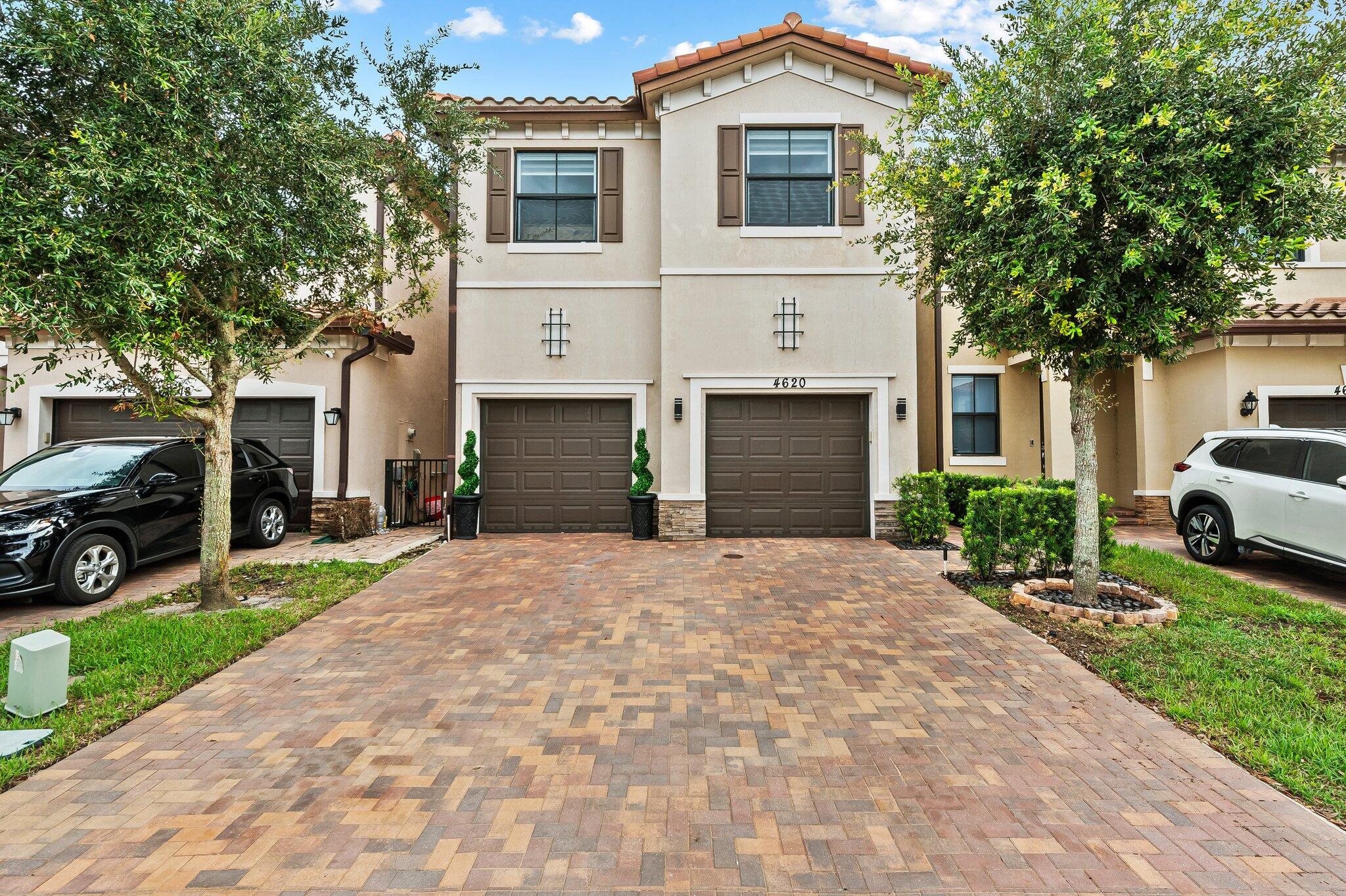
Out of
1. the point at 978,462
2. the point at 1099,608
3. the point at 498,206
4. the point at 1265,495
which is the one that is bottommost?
the point at 1099,608

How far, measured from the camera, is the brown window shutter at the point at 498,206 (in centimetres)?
1027

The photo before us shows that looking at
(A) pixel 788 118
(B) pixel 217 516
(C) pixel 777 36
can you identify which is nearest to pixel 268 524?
(B) pixel 217 516

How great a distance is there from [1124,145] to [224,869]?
24.1 ft

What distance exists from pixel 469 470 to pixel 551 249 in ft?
13.0

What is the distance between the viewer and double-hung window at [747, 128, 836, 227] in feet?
Result: 32.3

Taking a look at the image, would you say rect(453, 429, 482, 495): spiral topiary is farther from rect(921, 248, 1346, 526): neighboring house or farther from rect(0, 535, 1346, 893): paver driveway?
rect(921, 248, 1346, 526): neighboring house

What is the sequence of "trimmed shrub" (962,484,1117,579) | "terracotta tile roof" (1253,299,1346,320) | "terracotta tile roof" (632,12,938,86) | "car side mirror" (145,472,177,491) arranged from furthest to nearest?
"terracotta tile roof" (632,12,938,86)
"terracotta tile roof" (1253,299,1346,320)
"car side mirror" (145,472,177,491)
"trimmed shrub" (962,484,1117,579)

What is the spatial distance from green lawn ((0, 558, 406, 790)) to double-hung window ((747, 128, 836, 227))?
8054mm

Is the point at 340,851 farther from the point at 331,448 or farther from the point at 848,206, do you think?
the point at 848,206

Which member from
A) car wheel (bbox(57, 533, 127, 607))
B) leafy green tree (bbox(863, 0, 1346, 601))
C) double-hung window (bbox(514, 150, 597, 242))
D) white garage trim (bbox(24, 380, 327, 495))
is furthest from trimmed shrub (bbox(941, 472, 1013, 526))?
car wheel (bbox(57, 533, 127, 607))

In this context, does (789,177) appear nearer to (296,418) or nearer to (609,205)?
(609,205)

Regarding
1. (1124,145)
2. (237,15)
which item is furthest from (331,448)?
(1124,145)

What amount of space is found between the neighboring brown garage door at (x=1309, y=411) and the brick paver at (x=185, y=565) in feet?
44.3

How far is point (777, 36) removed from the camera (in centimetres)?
944
